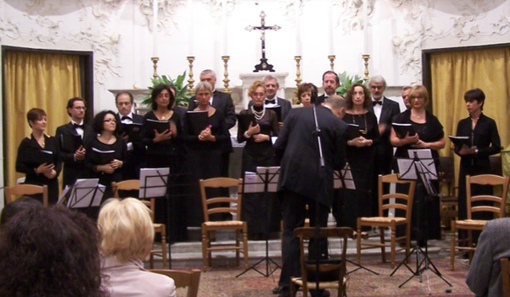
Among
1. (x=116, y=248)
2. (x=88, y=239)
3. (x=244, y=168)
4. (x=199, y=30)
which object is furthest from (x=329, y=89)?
(x=88, y=239)

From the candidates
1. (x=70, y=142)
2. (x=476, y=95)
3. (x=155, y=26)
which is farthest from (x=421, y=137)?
(x=155, y=26)

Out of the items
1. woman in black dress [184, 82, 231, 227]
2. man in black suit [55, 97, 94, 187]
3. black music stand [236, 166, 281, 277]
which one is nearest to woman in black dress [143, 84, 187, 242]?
woman in black dress [184, 82, 231, 227]

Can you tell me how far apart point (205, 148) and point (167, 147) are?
395mm

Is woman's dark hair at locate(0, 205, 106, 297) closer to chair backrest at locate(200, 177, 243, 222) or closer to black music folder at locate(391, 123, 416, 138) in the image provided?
chair backrest at locate(200, 177, 243, 222)

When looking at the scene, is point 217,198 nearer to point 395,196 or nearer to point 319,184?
point 395,196

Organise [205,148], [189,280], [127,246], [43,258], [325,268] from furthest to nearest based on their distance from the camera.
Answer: [205,148], [325,268], [189,280], [127,246], [43,258]

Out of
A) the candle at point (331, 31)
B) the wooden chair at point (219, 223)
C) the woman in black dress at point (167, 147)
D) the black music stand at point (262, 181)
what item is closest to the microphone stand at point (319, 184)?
the black music stand at point (262, 181)

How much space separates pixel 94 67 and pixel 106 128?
2.99 meters

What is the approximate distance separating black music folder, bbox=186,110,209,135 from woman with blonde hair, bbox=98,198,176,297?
14.2 ft

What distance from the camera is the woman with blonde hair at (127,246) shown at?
245cm

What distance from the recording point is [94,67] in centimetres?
970

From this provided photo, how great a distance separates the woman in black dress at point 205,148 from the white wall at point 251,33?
2580 mm

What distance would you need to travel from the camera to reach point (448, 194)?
366 inches

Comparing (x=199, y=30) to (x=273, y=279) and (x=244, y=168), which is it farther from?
(x=273, y=279)
